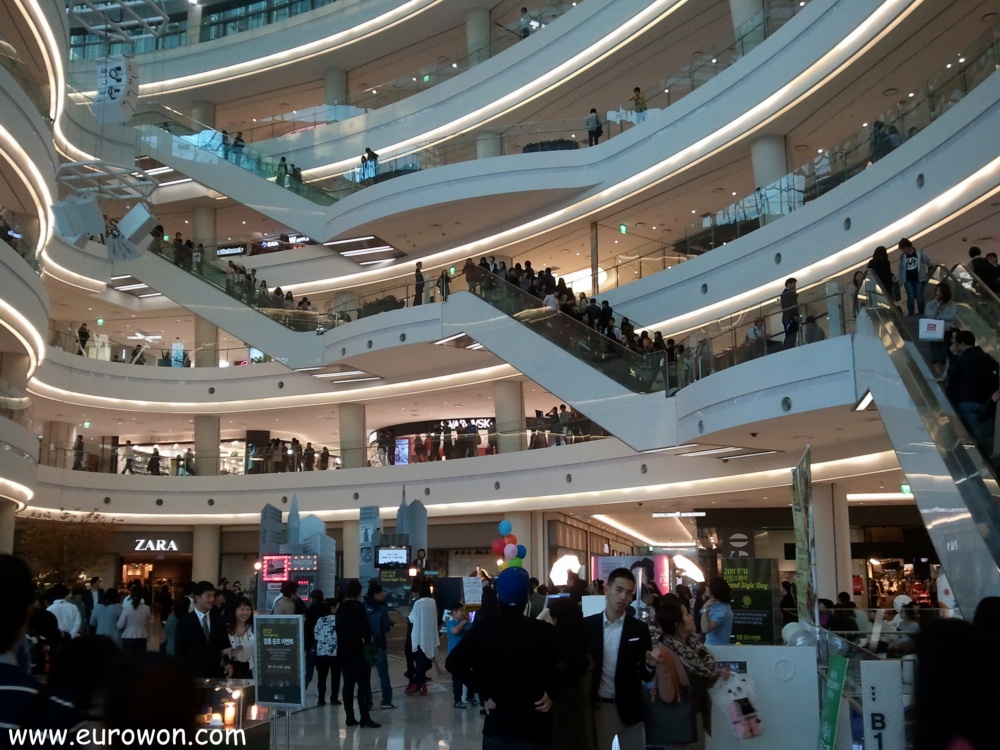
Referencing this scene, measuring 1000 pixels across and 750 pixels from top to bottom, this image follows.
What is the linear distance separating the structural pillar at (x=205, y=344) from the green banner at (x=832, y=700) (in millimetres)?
27832

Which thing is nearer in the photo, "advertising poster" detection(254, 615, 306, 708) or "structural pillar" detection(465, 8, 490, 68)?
"advertising poster" detection(254, 615, 306, 708)

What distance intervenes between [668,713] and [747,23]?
18622mm

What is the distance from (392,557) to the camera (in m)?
20.6

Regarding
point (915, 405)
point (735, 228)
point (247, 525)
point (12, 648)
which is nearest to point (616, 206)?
point (735, 228)

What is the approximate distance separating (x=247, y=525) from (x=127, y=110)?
14.6m

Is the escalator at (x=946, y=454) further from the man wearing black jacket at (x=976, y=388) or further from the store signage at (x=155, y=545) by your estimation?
the store signage at (x=155, y=545)

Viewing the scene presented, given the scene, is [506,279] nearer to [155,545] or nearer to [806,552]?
[806,552]

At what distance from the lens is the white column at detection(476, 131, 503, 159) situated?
26781 mm

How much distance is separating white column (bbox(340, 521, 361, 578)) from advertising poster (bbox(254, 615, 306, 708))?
2104 centimetres


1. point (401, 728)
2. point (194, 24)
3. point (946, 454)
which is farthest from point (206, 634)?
point (194, 24)

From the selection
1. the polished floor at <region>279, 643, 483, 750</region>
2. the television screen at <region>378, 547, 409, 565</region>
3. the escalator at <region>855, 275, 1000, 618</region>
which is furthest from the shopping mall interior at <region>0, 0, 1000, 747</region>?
the television screen at <region>378, 547, 409, 565</region>

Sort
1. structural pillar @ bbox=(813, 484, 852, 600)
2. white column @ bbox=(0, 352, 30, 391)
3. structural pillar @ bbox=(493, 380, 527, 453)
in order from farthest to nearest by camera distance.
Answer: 1. structural pillar @ bbox=(493, 380, 527, 453)
2. white column @ bbox=(0, 352, 30, 391)
3. structural pillar @ bbox=(813, 484, 852, 600)

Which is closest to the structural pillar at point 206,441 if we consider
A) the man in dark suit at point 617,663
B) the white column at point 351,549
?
the white column at point 351,549

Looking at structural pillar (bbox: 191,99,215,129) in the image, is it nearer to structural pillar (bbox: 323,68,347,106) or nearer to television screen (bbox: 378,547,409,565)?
structural pillar (bbox: 323,68,347,106)
